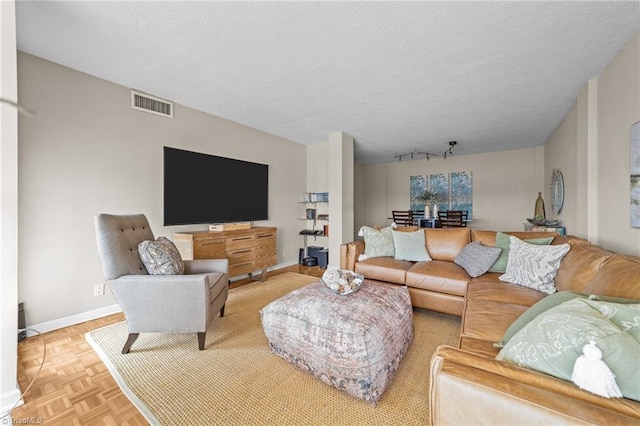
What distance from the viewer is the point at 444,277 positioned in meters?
2.41

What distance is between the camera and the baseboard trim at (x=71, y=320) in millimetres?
2201

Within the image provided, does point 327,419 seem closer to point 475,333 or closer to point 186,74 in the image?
point 475,333

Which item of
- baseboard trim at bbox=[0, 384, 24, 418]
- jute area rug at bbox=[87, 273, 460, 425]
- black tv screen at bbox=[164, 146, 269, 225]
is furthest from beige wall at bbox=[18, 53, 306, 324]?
baseboard trim at bbox=[0, 384, 24, 418]

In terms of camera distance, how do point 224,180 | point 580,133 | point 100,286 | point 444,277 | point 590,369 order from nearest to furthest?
point 590,369 → point 444,277 → point 100,286 → point 580,133 → point 224,180

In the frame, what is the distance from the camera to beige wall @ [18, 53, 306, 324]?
218cm

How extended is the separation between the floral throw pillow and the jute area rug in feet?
3.23

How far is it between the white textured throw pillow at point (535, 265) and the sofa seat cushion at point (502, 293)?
0.07m

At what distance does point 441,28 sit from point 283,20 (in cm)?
114

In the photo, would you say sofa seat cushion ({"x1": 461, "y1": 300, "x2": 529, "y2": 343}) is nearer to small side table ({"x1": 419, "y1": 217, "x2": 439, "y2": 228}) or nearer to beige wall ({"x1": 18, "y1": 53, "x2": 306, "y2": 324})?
beige wall ({"x1": 18, "y1": 53, "x2": 306, "y2": 324})

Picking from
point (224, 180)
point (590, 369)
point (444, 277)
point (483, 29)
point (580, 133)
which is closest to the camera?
point (590, 369)

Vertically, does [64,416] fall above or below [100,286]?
below

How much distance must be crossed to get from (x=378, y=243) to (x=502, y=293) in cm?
142

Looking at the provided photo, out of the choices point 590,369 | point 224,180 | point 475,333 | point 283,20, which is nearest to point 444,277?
point 475,333

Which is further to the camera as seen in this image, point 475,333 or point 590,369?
point 475,333
